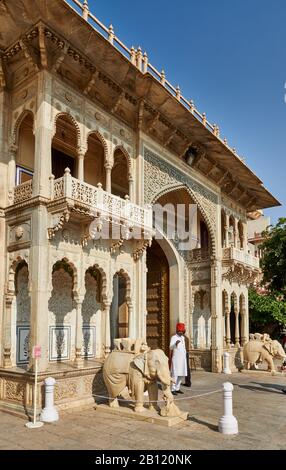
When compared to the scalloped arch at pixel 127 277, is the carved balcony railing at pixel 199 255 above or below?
above

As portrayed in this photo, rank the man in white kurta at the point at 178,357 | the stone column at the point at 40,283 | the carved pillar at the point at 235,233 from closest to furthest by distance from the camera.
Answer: the stone column at the point at 40,283
the man in white kurta at the point at 178,357
the carved pillar at the point at 235,233

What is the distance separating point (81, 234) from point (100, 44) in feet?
14.6

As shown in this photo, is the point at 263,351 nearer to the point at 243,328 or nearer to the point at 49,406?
→ the point at 243,328

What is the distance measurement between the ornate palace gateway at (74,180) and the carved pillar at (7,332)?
23 millimetres

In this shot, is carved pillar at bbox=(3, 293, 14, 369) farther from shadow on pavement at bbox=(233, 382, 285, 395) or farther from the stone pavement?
shadow on pavement at bbox=(233, 382, 285, 395)

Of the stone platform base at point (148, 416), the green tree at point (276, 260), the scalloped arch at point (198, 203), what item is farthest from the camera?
the green tree at point (276, 260)

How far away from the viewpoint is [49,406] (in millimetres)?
7531

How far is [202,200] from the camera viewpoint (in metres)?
15.8

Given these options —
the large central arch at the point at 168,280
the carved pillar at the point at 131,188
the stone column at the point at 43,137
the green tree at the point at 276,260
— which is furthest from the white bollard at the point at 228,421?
the green tree at the point at 276,260

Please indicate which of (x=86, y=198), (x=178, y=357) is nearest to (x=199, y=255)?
(x=178, y=357)

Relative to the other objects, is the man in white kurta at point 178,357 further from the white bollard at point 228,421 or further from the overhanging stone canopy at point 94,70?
the overhanging stone canopy at point 94,70

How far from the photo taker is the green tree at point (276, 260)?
19.2 m

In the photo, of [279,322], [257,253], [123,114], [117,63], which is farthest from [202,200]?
[257,253]
